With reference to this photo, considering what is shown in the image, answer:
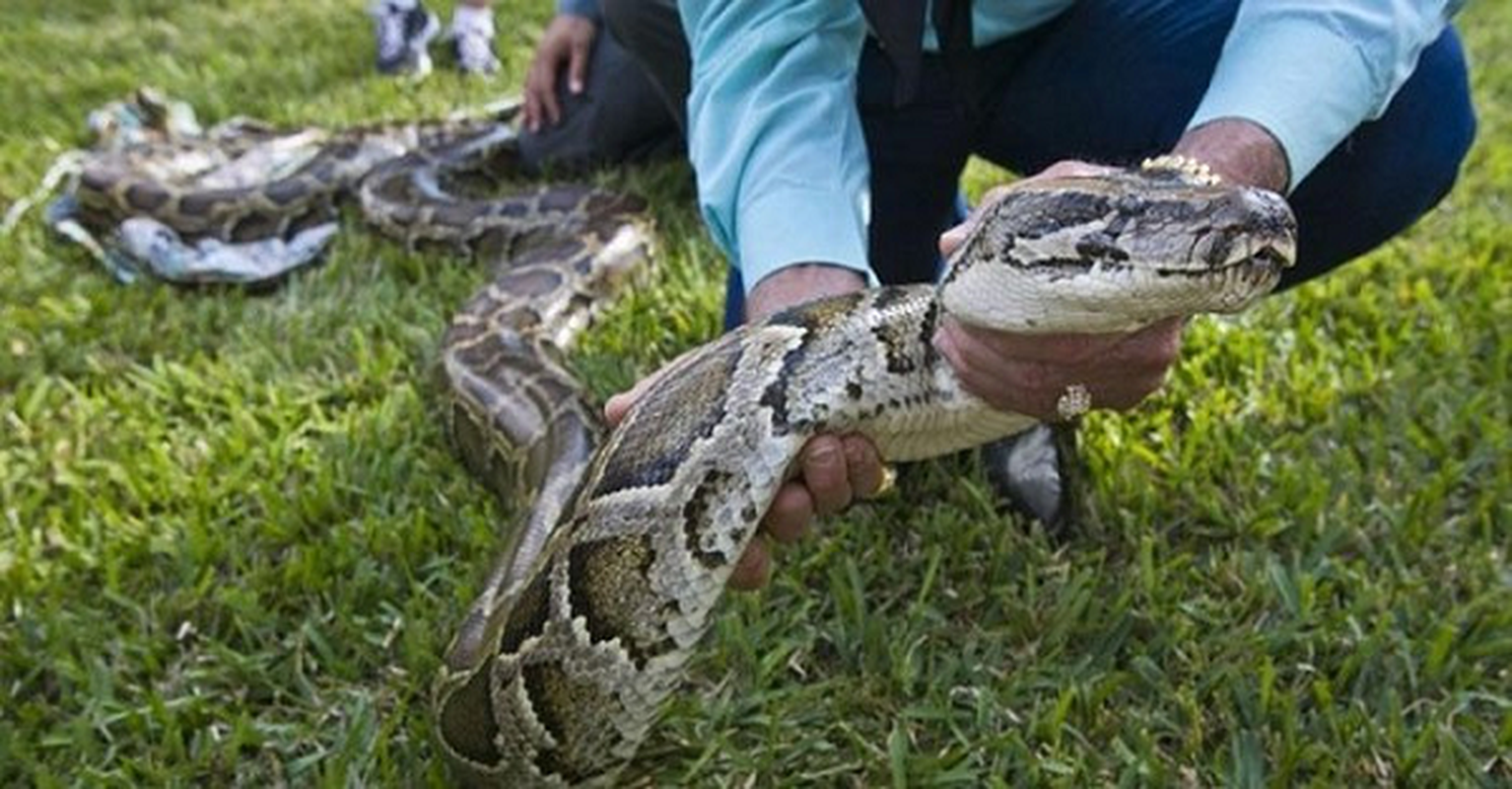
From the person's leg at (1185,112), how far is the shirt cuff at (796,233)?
781mm

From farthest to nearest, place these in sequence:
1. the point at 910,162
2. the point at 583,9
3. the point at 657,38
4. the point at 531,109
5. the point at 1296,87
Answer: the point at 531,109, the point at 583,9, the point at 657,38, the point at 910,162, the point at 1296,87

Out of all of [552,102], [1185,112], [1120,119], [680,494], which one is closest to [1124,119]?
[1120,119]

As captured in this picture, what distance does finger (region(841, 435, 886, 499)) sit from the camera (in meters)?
2.56

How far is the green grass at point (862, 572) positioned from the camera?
2.88m

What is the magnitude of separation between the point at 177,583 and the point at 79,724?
20.2 inches

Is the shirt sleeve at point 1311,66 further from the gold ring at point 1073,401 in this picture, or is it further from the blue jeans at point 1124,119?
the gold ring at point 1073,401

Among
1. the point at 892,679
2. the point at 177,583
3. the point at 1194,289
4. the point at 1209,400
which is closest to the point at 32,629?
the point at 177,583

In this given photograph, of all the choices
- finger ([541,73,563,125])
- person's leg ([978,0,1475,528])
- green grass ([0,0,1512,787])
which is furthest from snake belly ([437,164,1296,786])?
finger ([541,73,563,125])

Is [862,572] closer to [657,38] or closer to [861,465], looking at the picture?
[861,465]

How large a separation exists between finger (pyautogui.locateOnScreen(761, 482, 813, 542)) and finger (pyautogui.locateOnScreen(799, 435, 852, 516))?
16 millimetres

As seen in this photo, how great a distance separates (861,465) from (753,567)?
25 cm

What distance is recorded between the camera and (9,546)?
140 inches

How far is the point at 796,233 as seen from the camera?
293 centimetres

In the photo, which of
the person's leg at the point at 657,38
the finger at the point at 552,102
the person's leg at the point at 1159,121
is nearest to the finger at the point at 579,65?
the finger at the point at 552,102
